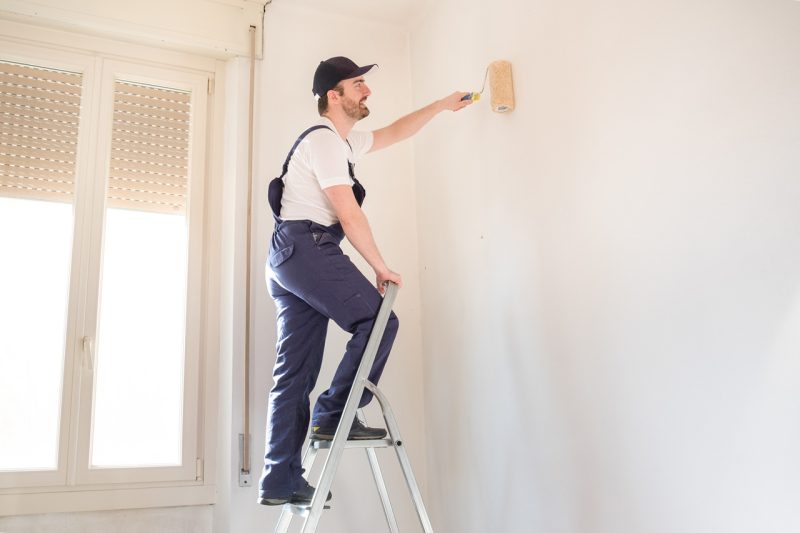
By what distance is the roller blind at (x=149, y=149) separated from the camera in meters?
2.84

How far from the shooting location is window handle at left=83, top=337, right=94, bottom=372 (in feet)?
8.47

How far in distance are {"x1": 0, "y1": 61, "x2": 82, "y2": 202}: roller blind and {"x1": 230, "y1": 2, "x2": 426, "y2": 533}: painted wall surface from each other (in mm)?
785

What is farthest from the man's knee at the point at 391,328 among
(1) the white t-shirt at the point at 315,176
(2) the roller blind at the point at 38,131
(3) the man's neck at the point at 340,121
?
(2) the roller blind at the point at 38,131

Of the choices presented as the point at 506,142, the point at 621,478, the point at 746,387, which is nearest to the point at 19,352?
the point at 506,142

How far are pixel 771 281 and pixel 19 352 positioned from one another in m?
2.57

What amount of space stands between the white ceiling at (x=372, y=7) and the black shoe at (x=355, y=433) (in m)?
2.08

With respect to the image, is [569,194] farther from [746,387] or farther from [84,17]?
[84,17]

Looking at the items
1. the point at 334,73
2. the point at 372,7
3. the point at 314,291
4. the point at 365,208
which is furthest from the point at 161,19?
the point at 314,291

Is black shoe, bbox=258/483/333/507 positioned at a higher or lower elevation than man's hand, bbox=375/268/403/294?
lower

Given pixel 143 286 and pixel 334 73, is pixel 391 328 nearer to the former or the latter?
pixel 334 73

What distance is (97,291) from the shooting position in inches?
105

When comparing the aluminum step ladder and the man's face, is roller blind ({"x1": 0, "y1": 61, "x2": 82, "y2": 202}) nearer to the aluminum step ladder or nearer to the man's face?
the man's face

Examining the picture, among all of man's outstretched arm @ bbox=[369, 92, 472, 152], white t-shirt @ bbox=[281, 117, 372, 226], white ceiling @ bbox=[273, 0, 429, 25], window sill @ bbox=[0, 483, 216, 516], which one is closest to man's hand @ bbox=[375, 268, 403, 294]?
white t-shirt @ bbox=[281, 117, 372, 226]

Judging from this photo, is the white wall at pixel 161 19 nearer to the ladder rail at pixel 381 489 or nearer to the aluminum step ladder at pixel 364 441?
the aluminum step ladder at pixel 364 441
